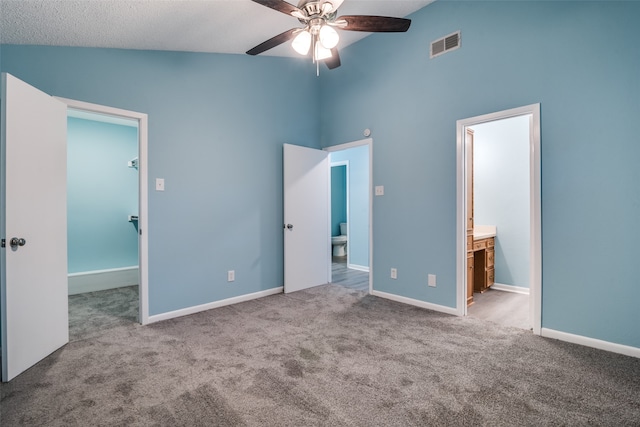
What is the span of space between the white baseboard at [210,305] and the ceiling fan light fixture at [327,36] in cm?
279

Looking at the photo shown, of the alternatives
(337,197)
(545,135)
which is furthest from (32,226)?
(337,197)

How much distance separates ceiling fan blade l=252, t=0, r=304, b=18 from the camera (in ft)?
6.50

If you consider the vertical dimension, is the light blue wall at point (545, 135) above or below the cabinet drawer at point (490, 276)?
above

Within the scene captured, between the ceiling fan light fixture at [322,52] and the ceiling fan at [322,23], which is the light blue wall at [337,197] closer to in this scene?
the ceiling fan light fixture at [322,52]

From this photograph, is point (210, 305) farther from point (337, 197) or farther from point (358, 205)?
point (337, 197)

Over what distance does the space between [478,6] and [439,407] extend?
11.2 ft

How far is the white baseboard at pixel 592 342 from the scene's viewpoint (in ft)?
7.47

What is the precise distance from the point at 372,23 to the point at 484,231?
3.24m

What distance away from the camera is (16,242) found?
2064 millimetres

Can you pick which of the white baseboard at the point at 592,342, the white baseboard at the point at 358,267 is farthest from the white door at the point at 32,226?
the white baseboard at the point at 358,267

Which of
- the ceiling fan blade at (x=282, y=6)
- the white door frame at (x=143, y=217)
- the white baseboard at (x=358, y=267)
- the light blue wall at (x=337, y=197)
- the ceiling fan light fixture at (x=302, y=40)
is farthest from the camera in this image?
the light blue wall at (x=337, y=197)

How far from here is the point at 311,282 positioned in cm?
432

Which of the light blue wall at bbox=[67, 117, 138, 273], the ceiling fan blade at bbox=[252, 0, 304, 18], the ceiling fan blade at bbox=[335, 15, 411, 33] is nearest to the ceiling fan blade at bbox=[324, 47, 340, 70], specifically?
the ceiling fan blade at bbox=[335, 15, 411, 33]

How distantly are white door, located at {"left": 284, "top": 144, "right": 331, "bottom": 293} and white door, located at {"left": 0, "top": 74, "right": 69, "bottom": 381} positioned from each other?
2.25 meters
